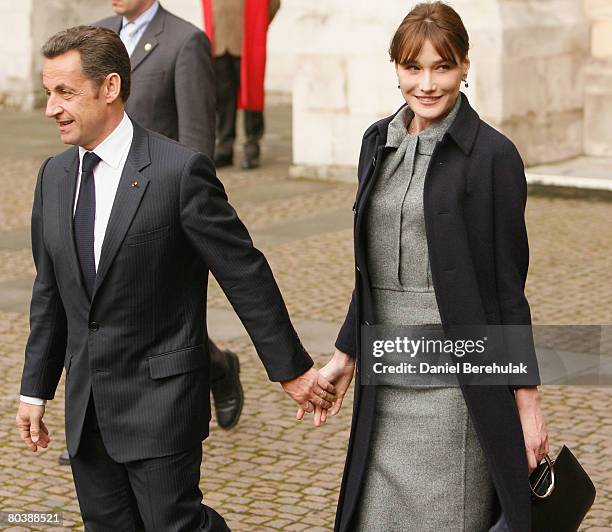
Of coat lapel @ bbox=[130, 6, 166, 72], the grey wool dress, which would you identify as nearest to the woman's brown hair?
the grey wool dress

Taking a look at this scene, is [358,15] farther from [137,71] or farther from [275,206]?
[137,71]

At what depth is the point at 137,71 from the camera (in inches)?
235

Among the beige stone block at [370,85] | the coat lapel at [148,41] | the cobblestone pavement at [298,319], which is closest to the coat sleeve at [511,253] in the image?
the cobblestone pavement at [298,319]

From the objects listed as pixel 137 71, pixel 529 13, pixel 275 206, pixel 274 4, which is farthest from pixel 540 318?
pixel 274 4

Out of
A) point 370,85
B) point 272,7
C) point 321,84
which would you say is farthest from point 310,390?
point 272,7

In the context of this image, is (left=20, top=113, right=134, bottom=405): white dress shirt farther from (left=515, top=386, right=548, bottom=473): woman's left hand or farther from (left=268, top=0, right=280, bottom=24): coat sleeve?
(left=268, top=0, right=280, bottom=24): coat sleeve

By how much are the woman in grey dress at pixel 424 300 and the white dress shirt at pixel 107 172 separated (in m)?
0.62

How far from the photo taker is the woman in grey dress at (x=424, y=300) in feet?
11.8

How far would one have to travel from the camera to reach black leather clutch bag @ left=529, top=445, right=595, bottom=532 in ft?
11.9

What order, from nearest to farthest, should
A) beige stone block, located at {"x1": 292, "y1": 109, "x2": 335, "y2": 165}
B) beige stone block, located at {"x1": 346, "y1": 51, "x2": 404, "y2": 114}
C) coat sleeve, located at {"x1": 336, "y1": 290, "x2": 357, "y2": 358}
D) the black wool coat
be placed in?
the black wool coat < coat sleeve, located at {"x1": 336, "y1": 290, "x2": 357, "y2": 358} < beige stone block, located at {"x1": 346, "y1": 51, "x2": 404, "y2": 114} < beige stone block, located at {"x1": 292, "y1": 109, "x2": 335, "y2": 165}

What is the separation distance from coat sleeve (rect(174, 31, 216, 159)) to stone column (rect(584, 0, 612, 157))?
778 cm

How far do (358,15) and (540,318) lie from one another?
5.52m

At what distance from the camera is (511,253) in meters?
3.58

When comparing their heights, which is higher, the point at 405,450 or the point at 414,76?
the point at 414,76
